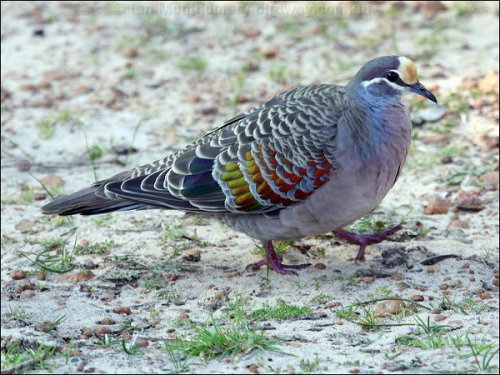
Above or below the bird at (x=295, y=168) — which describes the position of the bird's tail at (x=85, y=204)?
below

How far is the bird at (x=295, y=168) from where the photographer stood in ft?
15.8

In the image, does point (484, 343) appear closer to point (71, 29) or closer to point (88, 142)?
point (88, 142)

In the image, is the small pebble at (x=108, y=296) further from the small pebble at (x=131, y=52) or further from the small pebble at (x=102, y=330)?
the small pebble at (x=131, y=52)

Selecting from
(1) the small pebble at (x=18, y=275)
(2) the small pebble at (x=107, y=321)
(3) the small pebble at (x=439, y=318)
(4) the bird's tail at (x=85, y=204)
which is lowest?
(1) the small pebble at (x=18, y=275)

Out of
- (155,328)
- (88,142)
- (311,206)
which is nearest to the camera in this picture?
(155,328)

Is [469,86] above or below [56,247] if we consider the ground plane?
above

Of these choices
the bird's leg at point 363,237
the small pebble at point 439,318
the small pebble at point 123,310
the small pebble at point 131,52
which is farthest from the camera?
the small pebble at point 131,52

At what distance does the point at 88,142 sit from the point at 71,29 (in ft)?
7.29

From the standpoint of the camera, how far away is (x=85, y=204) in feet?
17.0

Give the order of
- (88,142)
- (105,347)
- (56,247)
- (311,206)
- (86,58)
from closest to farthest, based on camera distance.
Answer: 1. (105,347)
2. (311,206)
3. (56,247)
4. (88,142)
5. (86,58)

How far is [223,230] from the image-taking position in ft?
19.2

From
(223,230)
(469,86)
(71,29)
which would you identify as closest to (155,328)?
(223,230)

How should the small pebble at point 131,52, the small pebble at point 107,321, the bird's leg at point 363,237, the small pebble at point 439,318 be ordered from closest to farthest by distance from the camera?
the small pebble at point 439,318
the small pebble at point 107,321
the bird's leg at point 363,237
the small pebble at point 131,52

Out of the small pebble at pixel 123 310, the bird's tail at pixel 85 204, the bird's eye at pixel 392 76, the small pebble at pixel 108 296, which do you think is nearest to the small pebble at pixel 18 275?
the bird's tail at pixel 85 204
